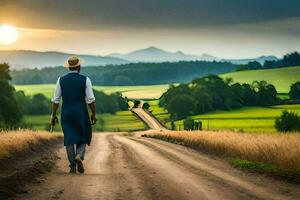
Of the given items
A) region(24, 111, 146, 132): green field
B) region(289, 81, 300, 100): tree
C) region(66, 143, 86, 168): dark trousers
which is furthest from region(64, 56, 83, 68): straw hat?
region(289, 81, 300, 100): tree

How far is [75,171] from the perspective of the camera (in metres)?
13.7

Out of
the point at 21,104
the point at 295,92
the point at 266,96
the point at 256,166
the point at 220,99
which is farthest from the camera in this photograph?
the point at 220,99

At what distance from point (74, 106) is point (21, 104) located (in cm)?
7860

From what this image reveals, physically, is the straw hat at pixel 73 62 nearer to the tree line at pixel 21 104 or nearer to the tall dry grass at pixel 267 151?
the tall dry grass at pixel 267 151

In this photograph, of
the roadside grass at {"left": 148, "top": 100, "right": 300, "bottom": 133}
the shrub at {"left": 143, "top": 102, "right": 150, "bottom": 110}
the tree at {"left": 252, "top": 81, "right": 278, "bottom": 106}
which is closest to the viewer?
the roadside grass at {"left": 148, "top": 100, "right": 300, "bottom": 133}

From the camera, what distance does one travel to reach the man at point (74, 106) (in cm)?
1377

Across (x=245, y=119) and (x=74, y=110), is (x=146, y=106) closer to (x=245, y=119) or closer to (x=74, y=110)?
(x=245, y=119)

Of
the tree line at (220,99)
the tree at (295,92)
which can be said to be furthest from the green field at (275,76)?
the tree line at (220,99)

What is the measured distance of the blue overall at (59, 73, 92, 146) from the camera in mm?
13781

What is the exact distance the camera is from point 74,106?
13.9 metres

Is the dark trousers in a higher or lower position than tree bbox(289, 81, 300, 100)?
lower

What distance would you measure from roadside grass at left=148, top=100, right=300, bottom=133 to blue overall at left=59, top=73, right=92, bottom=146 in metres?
67.2

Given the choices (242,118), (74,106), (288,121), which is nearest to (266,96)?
(242,118)

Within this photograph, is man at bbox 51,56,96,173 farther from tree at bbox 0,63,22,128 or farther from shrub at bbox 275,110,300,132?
shrub at bbox 275,110,300,132
